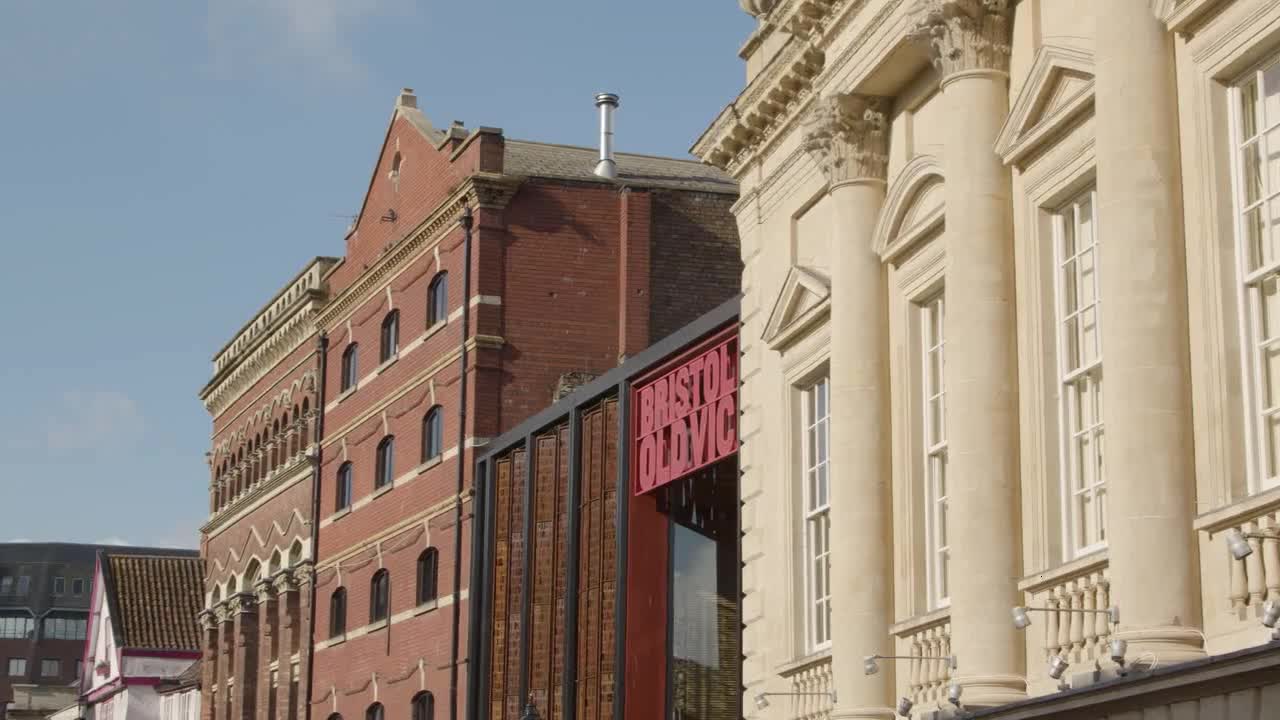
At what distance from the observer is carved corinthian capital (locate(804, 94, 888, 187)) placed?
2145cm

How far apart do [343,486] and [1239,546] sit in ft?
111

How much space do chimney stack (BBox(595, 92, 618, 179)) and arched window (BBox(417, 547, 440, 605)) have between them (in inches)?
306

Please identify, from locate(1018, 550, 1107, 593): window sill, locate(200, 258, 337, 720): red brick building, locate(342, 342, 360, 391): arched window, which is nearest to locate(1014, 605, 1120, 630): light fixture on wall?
locate(1018, 550, 1107, 593): window sill

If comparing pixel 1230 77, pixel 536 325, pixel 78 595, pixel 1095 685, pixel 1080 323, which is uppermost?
pixel 78 595

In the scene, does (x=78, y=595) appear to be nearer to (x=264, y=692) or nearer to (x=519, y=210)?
(x=264, y=692)

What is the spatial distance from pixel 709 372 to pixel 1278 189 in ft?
47.8

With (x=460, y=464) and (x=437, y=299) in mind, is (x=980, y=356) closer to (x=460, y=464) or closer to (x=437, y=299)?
(x=460, y=464)

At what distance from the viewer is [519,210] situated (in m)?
39.2

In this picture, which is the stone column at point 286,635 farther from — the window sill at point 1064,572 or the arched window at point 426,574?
the window sill at point 1064,572

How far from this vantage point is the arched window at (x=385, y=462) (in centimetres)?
4300

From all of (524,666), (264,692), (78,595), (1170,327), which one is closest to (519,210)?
(524,666)

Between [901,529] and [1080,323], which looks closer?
[1080,323]

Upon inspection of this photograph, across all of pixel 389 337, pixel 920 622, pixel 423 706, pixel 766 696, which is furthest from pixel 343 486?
pixel 920 622

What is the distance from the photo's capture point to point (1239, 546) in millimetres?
14047
